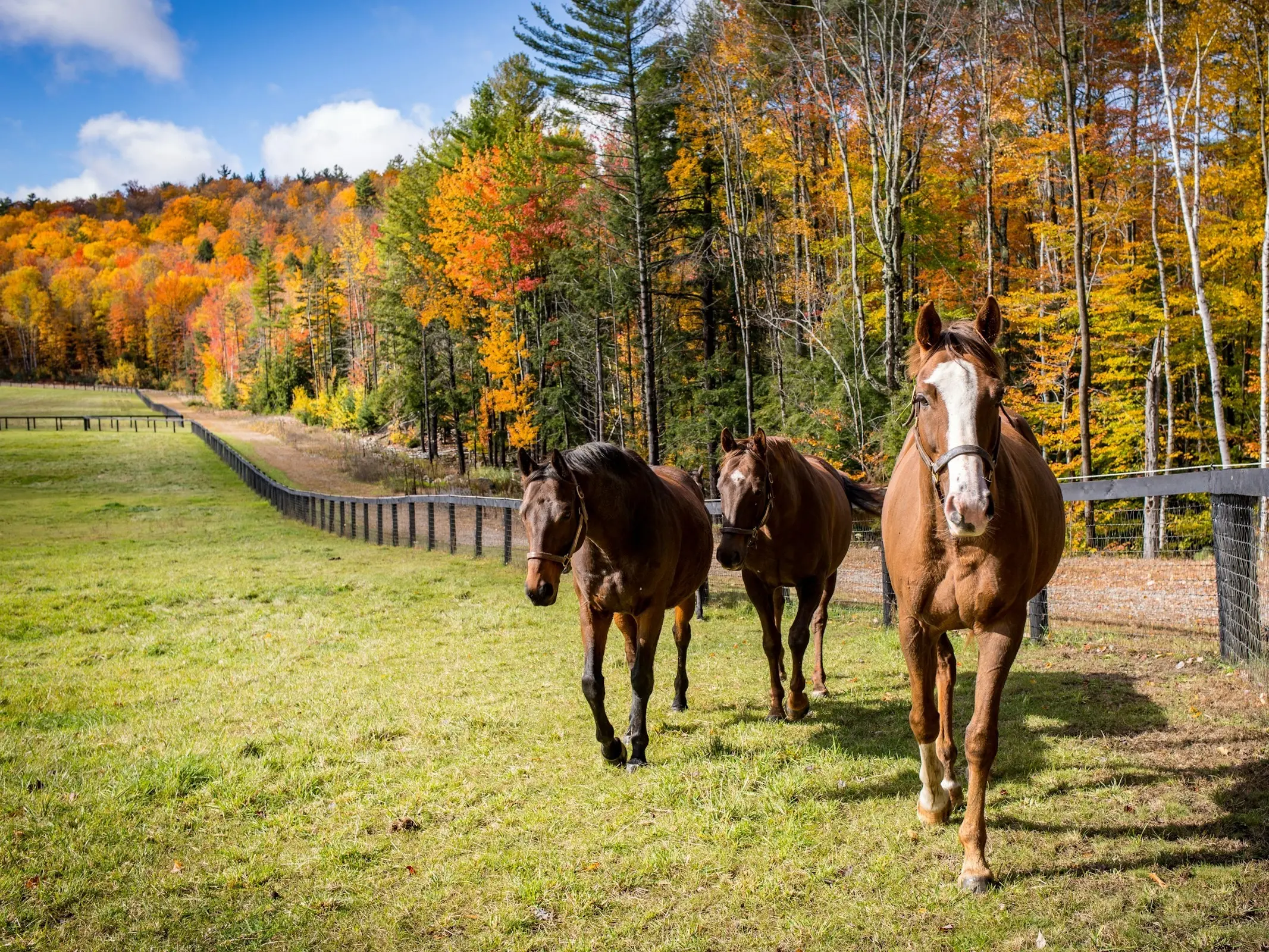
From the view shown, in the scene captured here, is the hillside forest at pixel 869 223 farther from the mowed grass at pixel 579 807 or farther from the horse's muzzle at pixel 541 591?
the horse's muzzle at pixel 541 591

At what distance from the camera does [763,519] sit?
5223 millimetres

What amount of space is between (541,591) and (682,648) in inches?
83.7

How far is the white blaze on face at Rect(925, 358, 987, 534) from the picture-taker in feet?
8.58

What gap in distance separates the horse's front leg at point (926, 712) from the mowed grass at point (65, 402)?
2724 inches

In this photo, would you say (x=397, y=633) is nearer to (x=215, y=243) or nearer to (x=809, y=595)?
(x=809, y=595)

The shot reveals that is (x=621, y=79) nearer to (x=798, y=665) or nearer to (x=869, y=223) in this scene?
(x=869, y=223)

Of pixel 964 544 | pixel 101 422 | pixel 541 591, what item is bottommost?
pixel 541 591

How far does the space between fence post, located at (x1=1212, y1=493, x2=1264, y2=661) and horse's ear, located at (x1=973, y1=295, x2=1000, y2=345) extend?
3470mm

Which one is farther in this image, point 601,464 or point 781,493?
point 781,493

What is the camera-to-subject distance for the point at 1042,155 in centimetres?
1658

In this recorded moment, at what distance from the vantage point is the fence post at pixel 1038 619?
6.98 m

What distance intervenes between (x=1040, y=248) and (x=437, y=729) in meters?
19.5

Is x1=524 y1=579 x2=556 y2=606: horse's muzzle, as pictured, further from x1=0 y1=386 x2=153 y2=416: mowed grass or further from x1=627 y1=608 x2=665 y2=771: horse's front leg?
x1=0 y1=386 x2=153 y2=416: mowed grass

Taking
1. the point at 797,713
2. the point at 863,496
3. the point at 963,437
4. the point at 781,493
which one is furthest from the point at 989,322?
the point at 863,496
